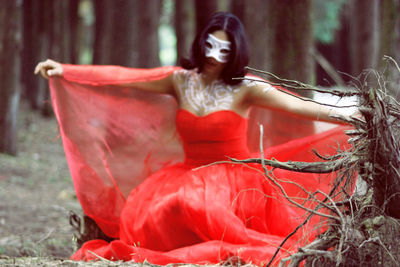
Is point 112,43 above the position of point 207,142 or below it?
above

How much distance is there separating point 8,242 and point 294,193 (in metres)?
2.46

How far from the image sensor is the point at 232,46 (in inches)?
148

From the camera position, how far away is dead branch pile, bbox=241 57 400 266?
7.15 ft

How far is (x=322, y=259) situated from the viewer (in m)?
2.26

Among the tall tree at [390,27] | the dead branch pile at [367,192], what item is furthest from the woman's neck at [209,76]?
the tall tree at [390,27]

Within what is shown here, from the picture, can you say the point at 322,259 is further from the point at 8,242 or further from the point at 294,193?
the point at 8,242

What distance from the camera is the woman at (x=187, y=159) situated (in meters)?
3.33

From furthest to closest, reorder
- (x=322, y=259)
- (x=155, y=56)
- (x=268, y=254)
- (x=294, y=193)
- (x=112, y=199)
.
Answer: (x=155, y=56) < (x=112, y=199) < (x=294, y=193) < (x=268, y=254) < (x=322, y=259)

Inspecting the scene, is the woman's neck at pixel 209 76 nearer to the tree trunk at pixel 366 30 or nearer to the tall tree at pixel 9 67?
the tall tree at pixel 9 67

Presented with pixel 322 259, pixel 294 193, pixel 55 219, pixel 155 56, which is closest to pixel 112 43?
pixel 155 56

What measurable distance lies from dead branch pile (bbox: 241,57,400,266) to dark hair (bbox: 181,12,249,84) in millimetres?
1453

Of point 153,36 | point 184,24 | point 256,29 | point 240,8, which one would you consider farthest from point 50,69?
point 153,36

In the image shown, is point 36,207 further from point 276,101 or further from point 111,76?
point 276,101

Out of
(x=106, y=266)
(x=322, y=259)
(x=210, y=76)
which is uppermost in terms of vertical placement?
(x=210, y=76)
